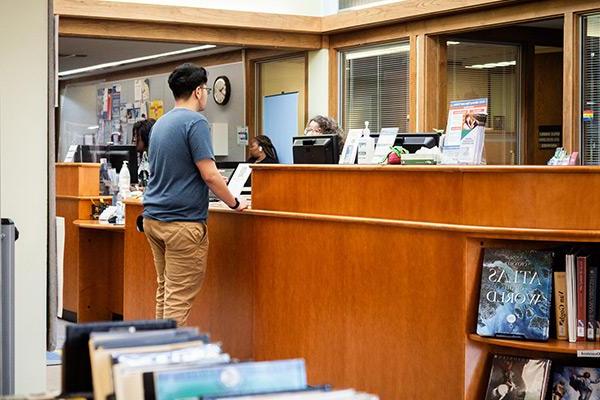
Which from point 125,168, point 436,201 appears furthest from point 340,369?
point 125,168

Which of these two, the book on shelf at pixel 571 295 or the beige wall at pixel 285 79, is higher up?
the beige wall at pixel 285 79

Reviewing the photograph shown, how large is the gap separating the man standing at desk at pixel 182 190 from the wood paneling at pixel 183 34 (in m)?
4.56

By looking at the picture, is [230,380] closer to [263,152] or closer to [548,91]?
[263,152]

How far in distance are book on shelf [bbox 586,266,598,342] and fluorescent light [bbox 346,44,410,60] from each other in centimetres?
593

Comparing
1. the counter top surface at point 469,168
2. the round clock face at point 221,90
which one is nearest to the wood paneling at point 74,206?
the counter top surface at point 469,168

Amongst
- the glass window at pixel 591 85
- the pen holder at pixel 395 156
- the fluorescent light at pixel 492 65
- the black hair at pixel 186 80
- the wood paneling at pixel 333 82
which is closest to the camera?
the pen holder at pixel 395 156

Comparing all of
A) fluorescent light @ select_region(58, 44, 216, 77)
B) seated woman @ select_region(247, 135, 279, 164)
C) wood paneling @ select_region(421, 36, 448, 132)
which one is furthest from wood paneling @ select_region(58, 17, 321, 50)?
wood paneling @ select_region(421, 36, 448, 132)

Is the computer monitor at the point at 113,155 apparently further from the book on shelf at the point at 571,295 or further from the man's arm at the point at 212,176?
the book on shelf at the point at 571,295

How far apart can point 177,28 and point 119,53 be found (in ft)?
11.9

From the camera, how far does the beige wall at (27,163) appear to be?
4559 mm

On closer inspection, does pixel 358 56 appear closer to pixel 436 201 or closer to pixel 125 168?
pixel 125 168

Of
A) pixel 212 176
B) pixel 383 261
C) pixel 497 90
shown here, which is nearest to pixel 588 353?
pixel 383 261

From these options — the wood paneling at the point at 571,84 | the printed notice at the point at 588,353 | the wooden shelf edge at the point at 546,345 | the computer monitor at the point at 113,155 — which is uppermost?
the wood paneling at the point at 571,84

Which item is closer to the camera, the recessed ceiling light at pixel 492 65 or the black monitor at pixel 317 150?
the black monitor at pixel 317 150
